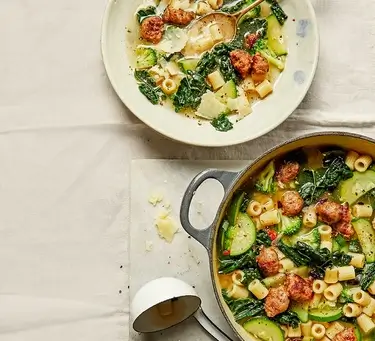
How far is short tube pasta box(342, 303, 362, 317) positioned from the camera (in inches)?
80.0

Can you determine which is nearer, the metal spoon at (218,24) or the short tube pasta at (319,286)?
the short tube pasta at (319,286)

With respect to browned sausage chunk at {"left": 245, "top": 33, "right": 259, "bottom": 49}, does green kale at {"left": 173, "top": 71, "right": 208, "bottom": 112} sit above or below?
below

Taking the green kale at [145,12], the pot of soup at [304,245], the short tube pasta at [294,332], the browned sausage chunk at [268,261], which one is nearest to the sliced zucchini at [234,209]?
the pot of soup at [304,245]

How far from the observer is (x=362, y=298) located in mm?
2033

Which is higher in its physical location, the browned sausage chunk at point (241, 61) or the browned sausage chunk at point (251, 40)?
the browned sausage chunk at point (251, 40)

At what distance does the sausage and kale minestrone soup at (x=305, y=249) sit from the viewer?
6.65ft

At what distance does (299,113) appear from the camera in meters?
2.18

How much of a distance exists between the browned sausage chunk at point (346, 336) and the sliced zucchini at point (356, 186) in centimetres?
34

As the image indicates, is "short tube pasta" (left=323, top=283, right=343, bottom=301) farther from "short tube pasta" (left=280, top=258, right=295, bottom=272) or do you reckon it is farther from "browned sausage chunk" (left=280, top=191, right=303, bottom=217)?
"browned sausage chunk" (left=280, top=191, right=303, bottom=217)

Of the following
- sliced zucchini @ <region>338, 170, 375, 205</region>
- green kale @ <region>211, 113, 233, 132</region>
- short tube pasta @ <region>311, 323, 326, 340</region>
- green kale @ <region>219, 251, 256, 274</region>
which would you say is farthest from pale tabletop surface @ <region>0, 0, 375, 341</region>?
short tube pasta @ <region>311, 323, 326, 340</region>

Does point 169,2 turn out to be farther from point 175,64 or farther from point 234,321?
point 234,321

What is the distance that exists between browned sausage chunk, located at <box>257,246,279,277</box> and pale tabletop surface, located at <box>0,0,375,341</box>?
0.96 feet

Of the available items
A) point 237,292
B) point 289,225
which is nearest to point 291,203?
Result: point 289,225

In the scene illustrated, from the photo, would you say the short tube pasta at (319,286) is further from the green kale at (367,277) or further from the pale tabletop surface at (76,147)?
the pale tabletop surface at (76,147)
